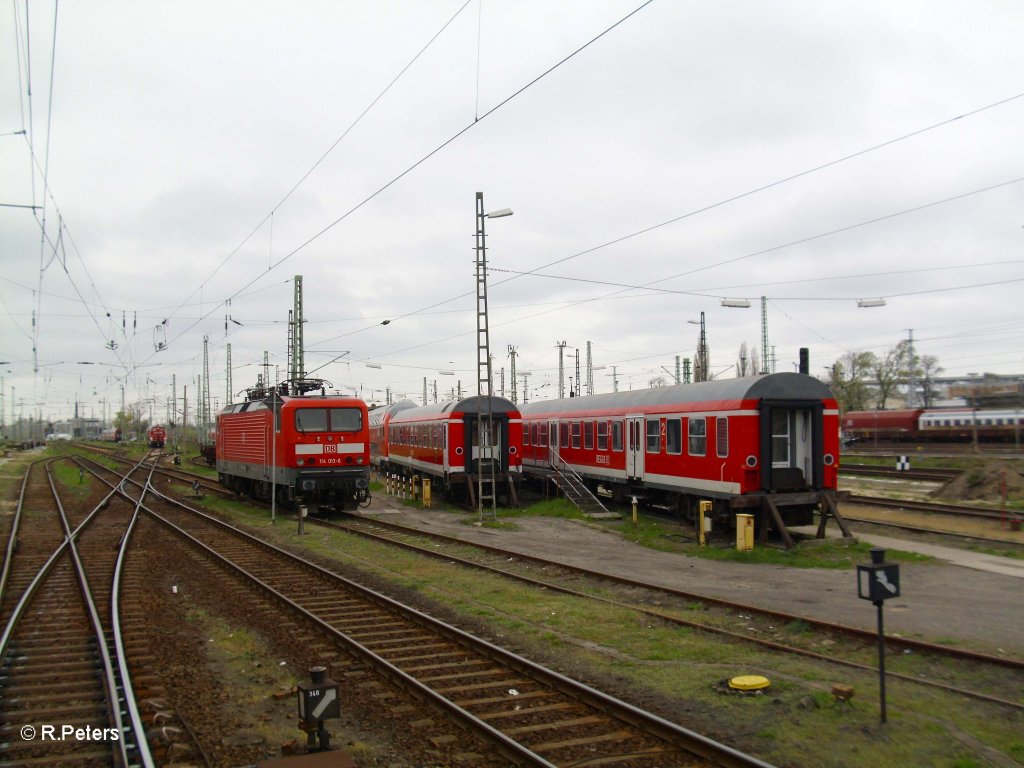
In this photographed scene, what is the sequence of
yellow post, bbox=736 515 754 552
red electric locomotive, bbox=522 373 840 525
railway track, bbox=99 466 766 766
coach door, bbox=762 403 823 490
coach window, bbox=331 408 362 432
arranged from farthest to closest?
coach window, bbox=331 408 362 432
coach door, bbox=762 403 823 490
red electric locomotive, bbox=522 373 840 525
yellow post, bbox=736 515 754 552
railway track, bbox=99 466 766 766

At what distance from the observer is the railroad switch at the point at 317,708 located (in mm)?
5824

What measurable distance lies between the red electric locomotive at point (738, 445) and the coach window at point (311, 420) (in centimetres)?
871

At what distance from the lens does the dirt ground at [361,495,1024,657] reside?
9.98m

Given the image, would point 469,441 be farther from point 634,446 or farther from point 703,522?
point 703,522

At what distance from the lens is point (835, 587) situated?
12656 millimetres

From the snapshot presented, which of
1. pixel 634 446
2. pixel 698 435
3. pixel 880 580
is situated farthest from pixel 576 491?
pixel 880 580

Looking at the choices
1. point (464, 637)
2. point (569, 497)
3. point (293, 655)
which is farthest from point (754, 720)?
point (569, 497)

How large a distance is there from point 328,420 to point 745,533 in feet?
40.7

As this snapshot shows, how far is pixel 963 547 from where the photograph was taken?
653 inches

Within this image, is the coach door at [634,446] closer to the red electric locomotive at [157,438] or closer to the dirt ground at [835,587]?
the dirt ground at [835,587]

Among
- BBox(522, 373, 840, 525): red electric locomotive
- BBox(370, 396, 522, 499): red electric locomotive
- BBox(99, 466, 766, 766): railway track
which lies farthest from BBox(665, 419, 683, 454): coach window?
BBox(99, 466, 766, 766): railway track

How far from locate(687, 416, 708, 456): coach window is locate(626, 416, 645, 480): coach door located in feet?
8.12

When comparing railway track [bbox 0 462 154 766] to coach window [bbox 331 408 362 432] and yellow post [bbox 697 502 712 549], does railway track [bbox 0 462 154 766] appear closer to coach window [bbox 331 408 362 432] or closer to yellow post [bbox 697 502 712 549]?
coach window [bbox 331 408 362 432]

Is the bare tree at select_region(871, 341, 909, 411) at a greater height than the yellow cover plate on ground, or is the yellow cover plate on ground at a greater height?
the bare tree at select_region(871, 341, 909, 411)
